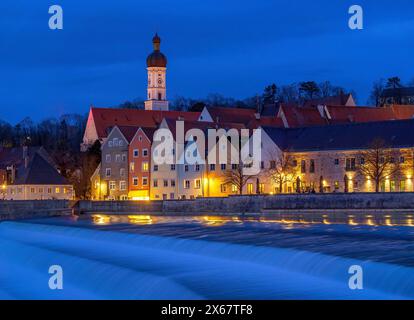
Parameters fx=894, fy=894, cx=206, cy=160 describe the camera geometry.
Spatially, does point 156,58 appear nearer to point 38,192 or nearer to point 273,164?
point 38,192

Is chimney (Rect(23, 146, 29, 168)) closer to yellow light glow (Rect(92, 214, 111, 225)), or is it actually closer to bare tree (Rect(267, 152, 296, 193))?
yellow light glow (Rect(92, 214, 111, 225))

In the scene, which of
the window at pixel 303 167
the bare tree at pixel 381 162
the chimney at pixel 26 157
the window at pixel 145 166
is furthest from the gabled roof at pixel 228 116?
the bare tree at pixel 381 162

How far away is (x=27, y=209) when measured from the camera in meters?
77.3

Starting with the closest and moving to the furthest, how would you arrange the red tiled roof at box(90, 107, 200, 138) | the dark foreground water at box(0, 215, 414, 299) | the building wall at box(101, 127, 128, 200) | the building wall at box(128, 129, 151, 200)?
the dark foreground water at box(0, 215, 414, 299) → the building wall at box(128, 129, 151, 200) → the building wall at box(101, 127, 128, 200) → the red tiled roof at box(90, 107, 200, 138)

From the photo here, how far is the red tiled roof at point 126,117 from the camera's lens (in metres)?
126

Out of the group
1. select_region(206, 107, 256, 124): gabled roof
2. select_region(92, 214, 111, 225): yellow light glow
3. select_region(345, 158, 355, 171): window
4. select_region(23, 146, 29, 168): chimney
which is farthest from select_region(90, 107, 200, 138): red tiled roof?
select_region(345, 158, 355, 171): window

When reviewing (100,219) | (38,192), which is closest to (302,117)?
(38,192)

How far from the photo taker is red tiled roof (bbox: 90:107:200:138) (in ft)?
414

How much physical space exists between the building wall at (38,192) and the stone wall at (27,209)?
11971 mm

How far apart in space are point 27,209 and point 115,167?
16.5m

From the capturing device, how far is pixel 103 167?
93688mm

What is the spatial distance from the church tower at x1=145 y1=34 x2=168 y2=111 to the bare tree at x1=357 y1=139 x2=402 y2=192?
80.4 m
